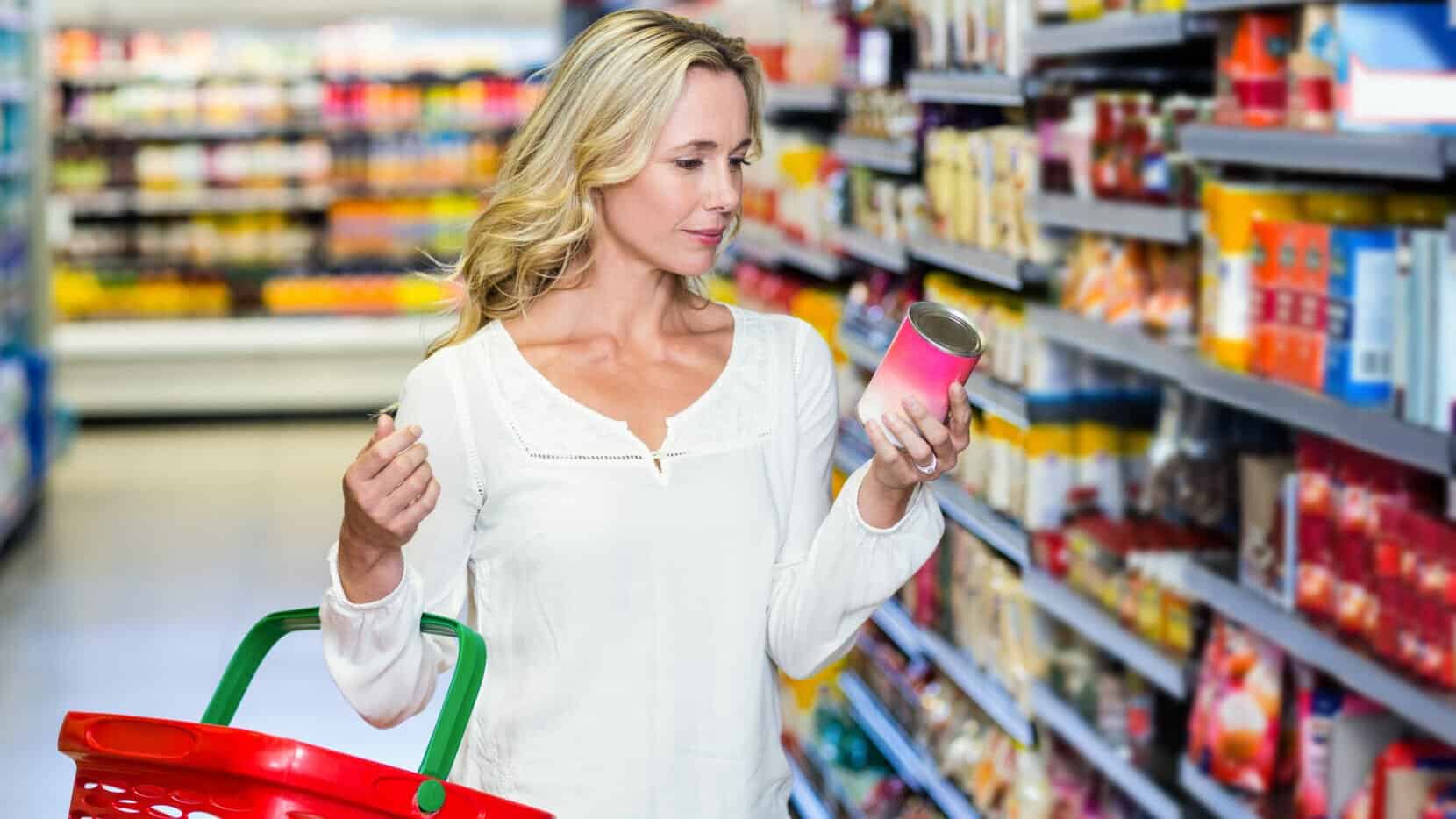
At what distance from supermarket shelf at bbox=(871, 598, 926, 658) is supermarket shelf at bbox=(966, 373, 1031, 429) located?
616 mm

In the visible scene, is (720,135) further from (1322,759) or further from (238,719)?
(238,719)

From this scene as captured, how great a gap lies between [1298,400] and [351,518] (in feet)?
3.87

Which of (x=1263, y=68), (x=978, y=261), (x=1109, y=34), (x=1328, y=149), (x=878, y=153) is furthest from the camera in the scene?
(x=878, y=153)

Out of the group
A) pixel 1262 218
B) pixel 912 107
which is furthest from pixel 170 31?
pixel 1262 218

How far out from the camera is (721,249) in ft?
7.24

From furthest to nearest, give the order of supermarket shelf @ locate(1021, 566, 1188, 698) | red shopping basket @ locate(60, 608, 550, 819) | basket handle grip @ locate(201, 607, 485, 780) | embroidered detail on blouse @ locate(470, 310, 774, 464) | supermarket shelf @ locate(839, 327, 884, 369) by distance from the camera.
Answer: supermarket shelf @ locate(839, 327, 884, 369)
supermarket shelf @ locate(1021, 566, 1188, 698)
embroidered detail on blouse @ locate(470, 310, 774, 464)
basket handle grip @ locate(201, 607, 485, 780)
red shopping basket @ locate(60, 608, 550, 819)

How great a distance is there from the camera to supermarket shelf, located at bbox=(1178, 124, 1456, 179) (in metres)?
2.01

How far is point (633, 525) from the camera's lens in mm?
2062

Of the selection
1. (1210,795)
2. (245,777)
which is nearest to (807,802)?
(1210,795)

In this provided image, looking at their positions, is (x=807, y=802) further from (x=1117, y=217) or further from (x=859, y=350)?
(x=1117, y=217)

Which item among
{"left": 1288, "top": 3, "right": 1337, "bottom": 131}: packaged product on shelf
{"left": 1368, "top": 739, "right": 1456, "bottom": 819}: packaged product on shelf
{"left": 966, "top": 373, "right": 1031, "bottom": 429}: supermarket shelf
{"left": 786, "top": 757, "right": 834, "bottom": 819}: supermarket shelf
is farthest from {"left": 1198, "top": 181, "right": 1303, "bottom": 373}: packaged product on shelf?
{"left": 786, "top": 757, "right": 834, "bottom": 819}: supermarket shelf

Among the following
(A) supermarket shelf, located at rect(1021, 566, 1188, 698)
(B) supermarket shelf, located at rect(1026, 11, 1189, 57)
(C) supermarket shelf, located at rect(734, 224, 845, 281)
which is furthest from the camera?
(C) supermarket shelf, located at rect(734, 224, 845, 281)

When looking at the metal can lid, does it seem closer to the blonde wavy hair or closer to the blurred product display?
the blonde wavy hair

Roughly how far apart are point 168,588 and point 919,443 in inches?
231
